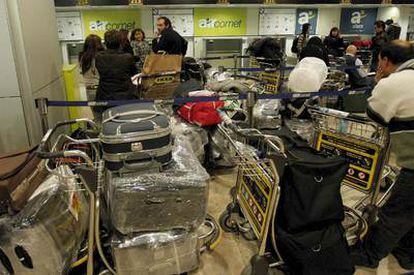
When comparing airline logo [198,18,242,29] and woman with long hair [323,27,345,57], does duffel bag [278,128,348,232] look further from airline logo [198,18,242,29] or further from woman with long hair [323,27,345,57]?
airline logo [198,18,242,29]

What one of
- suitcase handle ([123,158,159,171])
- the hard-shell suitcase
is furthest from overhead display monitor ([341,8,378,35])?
the hard-shell suitcase

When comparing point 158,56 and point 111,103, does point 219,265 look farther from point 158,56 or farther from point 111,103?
point 158,56

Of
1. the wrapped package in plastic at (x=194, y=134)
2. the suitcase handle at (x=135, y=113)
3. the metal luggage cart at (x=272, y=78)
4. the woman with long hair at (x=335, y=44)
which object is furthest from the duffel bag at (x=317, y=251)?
the woman with long hair at (x=335, y=44)

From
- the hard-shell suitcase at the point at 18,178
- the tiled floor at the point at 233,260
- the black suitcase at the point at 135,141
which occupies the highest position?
the black suitcase at the point at 135,141

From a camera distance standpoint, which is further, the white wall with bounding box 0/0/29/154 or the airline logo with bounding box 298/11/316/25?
the airline logo with bounding box 298/11/316/25

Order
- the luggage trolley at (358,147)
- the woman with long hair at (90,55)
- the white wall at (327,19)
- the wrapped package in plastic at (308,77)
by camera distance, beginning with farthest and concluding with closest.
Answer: the white wall at (327,19) < the woman with long hair at (90,55) < the wrapped package in plastic at (308,77) < the luggage trolley at (358,147)

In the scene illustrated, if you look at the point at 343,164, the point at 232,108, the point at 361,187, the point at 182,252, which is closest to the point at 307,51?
the point at 232,108

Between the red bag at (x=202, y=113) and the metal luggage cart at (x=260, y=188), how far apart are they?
572 mm

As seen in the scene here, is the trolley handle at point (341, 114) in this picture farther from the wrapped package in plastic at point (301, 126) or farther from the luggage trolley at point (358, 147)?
the wrapped package in plastic at point (301, 126)

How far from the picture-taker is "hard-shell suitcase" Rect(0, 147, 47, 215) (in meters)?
1.67

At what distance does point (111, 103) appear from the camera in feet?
9.91

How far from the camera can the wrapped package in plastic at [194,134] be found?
121 inches

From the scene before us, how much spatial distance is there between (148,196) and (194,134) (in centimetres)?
133

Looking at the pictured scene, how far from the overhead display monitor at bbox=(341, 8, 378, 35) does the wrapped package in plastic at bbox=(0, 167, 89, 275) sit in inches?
404
